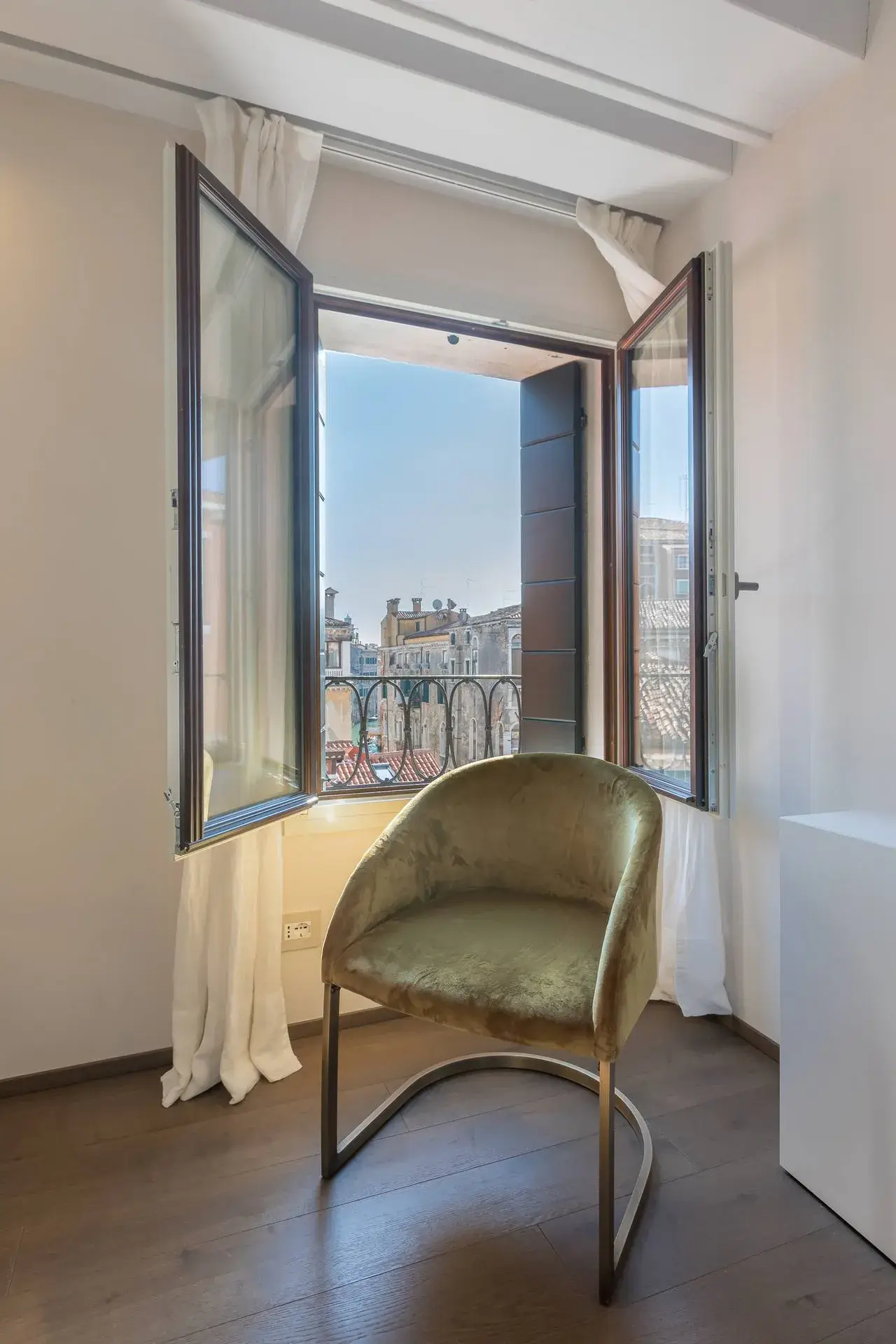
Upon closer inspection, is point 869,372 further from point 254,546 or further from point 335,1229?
point 335,1229

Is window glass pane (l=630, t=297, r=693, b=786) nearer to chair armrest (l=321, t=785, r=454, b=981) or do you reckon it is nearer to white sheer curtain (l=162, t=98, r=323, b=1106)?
chair armrest (l=321, t=785, r=454, b=981)

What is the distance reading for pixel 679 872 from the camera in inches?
81.8

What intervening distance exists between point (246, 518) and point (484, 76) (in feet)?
4.20

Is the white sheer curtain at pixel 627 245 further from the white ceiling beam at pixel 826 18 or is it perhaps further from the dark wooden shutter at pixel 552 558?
the white ceiling beam at pixel 826 18

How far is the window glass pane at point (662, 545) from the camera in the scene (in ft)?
6.49

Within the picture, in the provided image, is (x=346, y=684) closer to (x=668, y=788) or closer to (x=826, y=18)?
(x=668, y=788)

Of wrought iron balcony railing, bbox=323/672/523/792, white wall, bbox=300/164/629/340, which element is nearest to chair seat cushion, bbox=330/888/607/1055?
wrought iron balcony railing, bbox=323/672/523/792

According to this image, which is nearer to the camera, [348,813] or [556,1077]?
[556,1077]

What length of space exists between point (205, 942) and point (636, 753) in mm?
1435

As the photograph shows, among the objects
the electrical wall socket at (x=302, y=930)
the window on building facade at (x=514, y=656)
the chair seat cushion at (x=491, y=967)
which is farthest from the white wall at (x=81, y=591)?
the window on building facade at (x=514, y=656)

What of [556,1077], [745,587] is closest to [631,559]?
[745,587]

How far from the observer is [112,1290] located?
45.5 inches

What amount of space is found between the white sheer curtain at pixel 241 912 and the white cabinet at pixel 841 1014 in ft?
4.07

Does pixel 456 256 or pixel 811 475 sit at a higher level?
pixel 456 256
